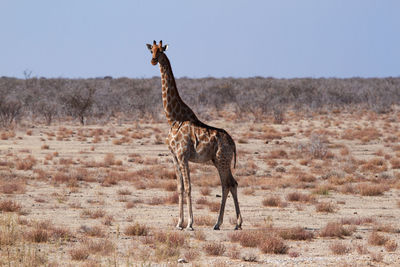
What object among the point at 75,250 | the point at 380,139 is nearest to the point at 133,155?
the point at 380,139

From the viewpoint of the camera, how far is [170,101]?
11.9 metres

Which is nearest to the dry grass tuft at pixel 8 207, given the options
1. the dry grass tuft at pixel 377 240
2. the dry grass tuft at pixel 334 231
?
the dry grass tuft at pixel 334 231

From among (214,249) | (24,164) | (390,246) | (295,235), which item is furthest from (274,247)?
(24,164)

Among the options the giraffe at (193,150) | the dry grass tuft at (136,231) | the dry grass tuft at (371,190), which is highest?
the giraffe at (193,150)

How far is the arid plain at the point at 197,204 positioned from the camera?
9531 mm

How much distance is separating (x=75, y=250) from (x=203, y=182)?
31.3 feet

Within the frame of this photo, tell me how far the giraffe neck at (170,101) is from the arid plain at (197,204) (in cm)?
200

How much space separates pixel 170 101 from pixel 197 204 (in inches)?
154

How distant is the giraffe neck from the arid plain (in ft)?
6.57

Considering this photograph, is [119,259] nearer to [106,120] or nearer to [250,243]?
[250,243]

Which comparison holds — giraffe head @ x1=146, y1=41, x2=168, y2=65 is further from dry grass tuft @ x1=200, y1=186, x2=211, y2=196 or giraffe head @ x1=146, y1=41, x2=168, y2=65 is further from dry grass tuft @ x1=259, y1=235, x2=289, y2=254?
dry grass tuft @ x1=200, y1=186, x2=211, y2=196

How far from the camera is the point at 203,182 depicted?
18.5m

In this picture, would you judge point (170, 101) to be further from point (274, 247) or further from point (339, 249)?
point (339, 249)

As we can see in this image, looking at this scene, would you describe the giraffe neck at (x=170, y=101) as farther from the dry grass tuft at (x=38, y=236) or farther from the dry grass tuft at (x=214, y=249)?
the dry grass tuft at (x=38, y=236)
